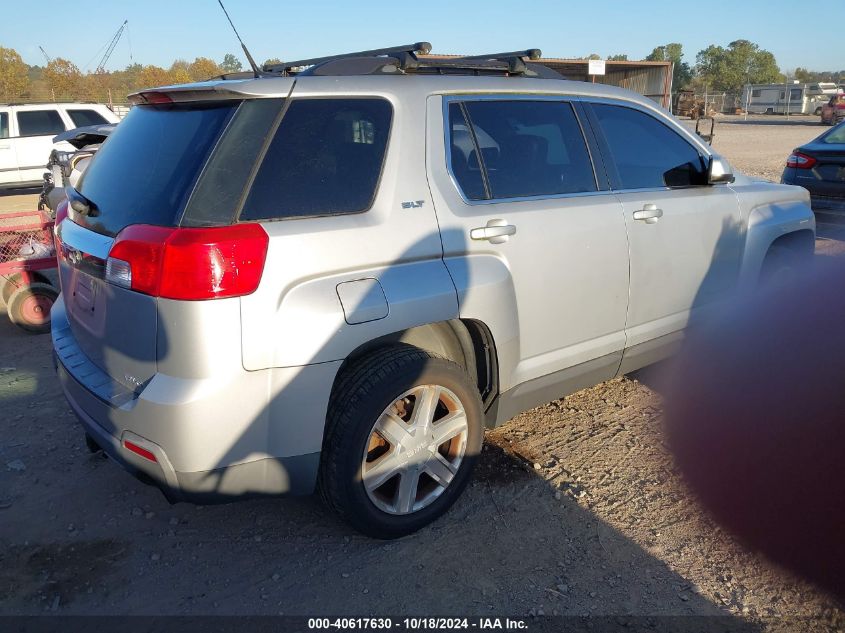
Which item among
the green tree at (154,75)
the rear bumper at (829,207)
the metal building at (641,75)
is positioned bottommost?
the rear bumper at (829,207)

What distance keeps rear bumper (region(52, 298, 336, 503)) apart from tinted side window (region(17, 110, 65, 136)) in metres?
15.2

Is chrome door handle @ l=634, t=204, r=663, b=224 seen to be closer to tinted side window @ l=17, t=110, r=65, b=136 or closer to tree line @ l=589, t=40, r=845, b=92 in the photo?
tinted side window @ l=17, t=110, r=65, b=136

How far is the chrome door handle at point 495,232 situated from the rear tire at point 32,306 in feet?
14.6

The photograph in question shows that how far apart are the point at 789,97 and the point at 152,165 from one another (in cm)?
5795

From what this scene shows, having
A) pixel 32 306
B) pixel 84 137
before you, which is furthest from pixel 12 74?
pixel 32 306

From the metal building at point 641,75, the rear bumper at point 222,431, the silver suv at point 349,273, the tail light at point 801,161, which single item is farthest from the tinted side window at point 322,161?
the metal building at point 641,75

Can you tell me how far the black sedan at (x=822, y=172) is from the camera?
8289mm

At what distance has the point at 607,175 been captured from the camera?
3619mm

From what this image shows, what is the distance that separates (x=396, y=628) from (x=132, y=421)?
1252mm

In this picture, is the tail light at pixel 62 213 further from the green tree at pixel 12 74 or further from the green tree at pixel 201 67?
the green tree at pixel 201 67

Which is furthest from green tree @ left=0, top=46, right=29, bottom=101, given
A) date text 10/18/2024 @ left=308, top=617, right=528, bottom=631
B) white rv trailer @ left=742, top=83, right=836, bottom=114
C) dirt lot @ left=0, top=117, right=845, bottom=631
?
white rv trailer @ left=742, top=83, right=836, bottom=114

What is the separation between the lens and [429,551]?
9.62 ft

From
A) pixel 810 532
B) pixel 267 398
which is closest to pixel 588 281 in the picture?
pixel 810 532

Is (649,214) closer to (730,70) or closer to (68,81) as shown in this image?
(68,81)
